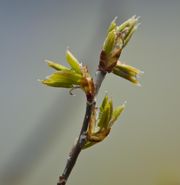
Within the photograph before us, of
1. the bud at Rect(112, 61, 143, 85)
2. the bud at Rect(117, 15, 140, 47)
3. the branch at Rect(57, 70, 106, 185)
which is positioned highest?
the bud at Rect(117, 15, 140, 47)

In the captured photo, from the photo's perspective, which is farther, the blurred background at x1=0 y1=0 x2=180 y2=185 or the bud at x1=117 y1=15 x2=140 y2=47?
the blurred background at x1=0 y1=0 x2=180 y2=185

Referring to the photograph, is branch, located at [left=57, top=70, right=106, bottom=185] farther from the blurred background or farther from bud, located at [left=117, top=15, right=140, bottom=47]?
the blurred background

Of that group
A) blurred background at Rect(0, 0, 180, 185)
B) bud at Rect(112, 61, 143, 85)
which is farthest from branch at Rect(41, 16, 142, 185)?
blurred background at Rect(0, 0, 180, 185)

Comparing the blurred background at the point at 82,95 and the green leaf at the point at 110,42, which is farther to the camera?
the blurred background at the point at 82,95

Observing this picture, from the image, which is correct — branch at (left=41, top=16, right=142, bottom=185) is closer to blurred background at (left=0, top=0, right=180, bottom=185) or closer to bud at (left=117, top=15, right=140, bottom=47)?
bud at (left=117, top=15, right=140, bottom=47)

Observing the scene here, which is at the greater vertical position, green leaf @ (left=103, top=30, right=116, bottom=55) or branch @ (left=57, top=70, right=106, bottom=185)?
green leaf @ (left=103, top=30, right=116, bottom=55)

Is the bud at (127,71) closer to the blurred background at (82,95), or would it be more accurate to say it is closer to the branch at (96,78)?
the branch at (96,78)

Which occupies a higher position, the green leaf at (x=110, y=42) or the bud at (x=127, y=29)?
the bud at (x=127, y=29)

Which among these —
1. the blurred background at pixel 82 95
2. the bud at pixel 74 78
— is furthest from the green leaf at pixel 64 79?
the blurred background at pixel 82 95

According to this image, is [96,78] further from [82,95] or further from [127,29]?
[82,95]
